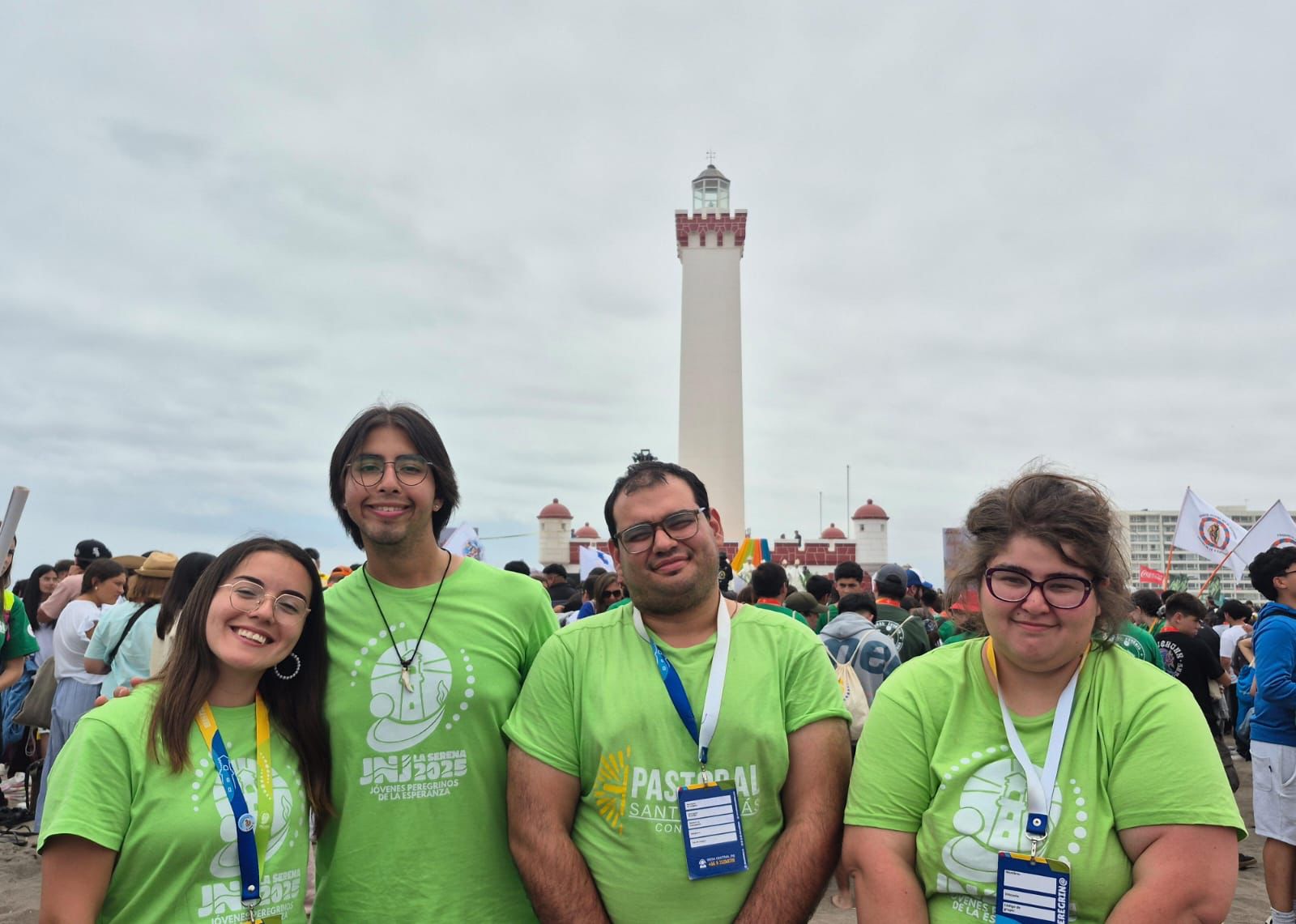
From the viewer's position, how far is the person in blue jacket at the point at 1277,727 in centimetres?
434

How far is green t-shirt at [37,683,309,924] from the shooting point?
1979 millimetres

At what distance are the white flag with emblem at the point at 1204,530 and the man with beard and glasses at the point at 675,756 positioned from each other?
1171 centimetres

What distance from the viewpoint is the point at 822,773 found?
2.22 metres

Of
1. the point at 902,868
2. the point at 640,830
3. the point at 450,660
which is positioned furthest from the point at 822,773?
the point at 450,660

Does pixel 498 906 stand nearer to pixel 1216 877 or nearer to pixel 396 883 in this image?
pixel 396 883

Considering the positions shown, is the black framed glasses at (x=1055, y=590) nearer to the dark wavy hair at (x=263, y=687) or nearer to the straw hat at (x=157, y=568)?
the dark wavy hair at (x=263, y=687)

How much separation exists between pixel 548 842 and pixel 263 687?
800 mm

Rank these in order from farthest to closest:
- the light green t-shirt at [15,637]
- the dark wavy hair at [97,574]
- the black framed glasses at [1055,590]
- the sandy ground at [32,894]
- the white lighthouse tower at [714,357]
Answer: the white lighthouse tower at [714,357], the dark wavy hair at [97,574], the light green t-shirt at [15,637], the sandy ground at [32,894], the black framed glasses at [1055,590]

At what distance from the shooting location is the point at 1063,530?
1.96 metres

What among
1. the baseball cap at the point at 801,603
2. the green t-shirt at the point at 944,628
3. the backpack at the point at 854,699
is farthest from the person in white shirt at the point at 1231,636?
the backpack at the point at 854,699

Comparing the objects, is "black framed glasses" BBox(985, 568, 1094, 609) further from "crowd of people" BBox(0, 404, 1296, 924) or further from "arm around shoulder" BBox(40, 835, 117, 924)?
"arm around shoulder" BBox(40, 835, 117, 924)

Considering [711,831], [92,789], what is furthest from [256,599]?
[711,831]

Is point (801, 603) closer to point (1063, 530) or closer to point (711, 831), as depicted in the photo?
point (711, 831)

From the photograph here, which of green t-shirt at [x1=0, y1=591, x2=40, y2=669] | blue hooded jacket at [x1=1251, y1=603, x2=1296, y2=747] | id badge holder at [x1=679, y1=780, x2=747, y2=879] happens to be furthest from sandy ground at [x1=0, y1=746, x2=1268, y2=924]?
id badge holder at [x1=679, y1=780, x2=747, y2=879]
